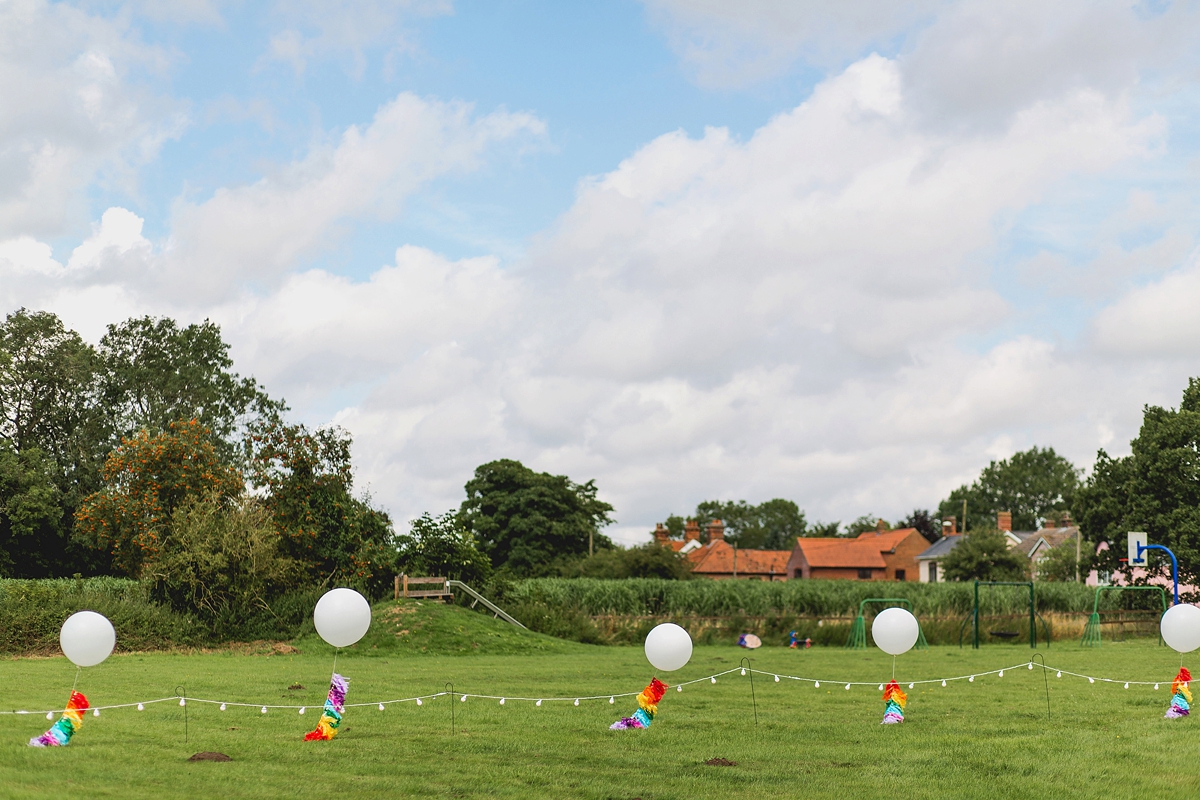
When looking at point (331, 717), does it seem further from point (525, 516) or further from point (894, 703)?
point (525, 516)

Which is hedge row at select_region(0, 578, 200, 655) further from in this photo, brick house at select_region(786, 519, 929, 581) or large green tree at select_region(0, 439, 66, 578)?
brick house at select_region(786, 519, 929, 581)

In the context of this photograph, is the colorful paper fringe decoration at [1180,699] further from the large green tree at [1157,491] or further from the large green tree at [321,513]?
the large green tree at [1157,491]

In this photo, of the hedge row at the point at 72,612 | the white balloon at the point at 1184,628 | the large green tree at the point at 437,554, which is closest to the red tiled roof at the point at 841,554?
the large green tree at the point at 437,554

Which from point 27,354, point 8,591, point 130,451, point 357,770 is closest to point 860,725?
point 357,770

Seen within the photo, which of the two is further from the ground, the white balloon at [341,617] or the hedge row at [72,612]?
the white balloon at [341,617]

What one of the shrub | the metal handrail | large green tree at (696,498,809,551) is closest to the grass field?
the shrub

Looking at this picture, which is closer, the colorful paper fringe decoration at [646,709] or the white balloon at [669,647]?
the white balloon at [669,647]

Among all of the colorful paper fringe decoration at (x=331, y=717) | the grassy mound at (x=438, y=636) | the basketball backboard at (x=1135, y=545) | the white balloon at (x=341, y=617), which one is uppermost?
the basketball backboard at (x=1135, y=545)

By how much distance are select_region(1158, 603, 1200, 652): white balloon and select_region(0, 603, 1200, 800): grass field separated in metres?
1.14

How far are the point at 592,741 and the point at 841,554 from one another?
262ft

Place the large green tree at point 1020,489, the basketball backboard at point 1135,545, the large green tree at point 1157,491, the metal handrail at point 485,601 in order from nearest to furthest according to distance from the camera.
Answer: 1. the metal handrail at point 485,601
2. the basketball backboard at point 1135,545
3. the large green tree at point 1157,491
4. the large green tree at point 1020,489

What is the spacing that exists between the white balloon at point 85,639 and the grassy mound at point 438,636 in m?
14.6

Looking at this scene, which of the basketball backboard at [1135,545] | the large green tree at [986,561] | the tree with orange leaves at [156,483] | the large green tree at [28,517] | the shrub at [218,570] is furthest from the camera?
the large green tree at [986,561]

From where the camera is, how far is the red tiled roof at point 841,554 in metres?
88.6
